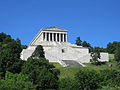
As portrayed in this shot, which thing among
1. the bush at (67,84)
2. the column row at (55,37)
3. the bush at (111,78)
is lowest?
the bush at (67,84)

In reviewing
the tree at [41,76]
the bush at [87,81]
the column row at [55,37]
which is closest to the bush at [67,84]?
the bush at [87,81]

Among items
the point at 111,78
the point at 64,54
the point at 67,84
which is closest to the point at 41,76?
the point at 67,84

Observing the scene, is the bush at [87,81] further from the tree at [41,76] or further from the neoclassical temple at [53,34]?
the neoclassical temple at [53,34]

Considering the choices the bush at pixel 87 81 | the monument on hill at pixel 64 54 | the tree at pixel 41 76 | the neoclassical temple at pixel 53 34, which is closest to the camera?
the bush at pixel 87 81

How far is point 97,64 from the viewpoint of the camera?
64188 millimetres

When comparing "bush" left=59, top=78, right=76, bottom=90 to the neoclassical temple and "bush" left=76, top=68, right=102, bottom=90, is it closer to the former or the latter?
"bush" left=76, top=68, right=102, bottom=90

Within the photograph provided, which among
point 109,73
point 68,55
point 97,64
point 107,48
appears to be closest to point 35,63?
point 109,73

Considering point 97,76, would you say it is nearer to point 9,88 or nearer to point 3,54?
point 9,88

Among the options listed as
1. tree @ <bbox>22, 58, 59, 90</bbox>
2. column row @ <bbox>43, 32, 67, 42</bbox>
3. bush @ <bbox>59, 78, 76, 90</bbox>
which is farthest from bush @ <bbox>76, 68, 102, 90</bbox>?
column row @ <bbox>43, 32, 67, 42</bbox>

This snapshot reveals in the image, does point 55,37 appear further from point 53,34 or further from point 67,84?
point 67,84

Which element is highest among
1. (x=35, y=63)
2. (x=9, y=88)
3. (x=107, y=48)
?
(x=107, y=48)

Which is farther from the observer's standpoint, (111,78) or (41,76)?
(111,78)

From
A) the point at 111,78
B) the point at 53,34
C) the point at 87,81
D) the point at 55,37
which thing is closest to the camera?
the point at 87,81

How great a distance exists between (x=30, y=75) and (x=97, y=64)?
28.2 m
